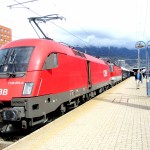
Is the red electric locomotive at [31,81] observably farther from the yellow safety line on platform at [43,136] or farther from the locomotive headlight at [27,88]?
the yellow safety line on platform at [43,136]

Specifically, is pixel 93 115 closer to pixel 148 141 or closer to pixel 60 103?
pixel 60 103

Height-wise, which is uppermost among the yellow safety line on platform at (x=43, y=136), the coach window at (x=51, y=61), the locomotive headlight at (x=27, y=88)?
the coach window at (x=51, y=61)

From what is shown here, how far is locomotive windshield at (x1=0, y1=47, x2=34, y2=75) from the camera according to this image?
34.1ft

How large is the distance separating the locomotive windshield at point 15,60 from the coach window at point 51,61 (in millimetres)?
614

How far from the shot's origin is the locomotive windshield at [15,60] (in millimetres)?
10406

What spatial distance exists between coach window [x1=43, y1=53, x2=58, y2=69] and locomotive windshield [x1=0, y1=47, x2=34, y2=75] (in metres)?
0.61

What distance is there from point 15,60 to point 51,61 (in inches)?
48.0

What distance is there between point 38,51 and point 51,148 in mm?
4164

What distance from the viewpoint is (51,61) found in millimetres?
11070

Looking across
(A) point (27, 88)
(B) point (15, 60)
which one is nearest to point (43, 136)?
(A) point (27, 88)

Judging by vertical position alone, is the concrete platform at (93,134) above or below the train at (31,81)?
below

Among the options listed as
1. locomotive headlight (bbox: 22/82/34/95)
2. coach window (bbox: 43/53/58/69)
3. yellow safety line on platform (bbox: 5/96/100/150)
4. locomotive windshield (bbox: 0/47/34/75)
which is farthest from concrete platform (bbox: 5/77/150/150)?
locomotive windshield (bbox: 0/47/34/75)

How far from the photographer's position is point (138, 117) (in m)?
11.2

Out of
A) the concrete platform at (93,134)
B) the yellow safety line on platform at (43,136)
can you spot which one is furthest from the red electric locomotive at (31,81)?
the concrete platform at (93,134)
